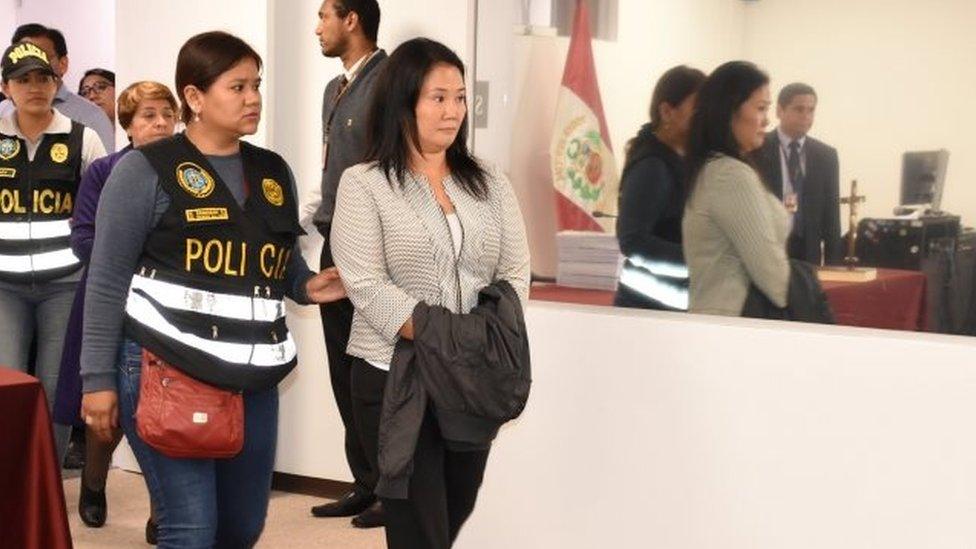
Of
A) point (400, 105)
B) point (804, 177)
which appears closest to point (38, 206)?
point (400, 105)

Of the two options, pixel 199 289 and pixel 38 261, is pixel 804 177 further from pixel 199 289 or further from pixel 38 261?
pixel 38 261

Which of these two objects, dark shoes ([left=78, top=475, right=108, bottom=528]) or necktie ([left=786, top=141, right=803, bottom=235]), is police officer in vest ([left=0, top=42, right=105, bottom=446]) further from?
necktie ([left=786, top=141, right=803, bottom=235])

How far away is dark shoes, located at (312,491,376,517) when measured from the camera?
5.07m

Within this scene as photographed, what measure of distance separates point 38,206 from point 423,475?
8.29 ft

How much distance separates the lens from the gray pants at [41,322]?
4.85 metres

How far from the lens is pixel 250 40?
5277 millimetres

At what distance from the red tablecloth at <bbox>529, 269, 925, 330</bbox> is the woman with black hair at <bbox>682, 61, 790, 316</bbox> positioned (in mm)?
154

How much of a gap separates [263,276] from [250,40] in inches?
96.6

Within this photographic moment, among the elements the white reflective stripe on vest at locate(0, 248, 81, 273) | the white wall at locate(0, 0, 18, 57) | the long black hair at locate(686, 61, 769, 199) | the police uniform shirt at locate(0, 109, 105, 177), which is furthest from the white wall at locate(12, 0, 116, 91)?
the long black hair at locate(686, 61, 769, 199)

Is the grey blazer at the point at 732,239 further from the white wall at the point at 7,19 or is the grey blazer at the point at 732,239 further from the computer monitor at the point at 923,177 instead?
the white wall at the point at 7,19

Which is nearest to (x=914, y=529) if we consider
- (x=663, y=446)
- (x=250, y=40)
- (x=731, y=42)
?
(x=663, y=446)

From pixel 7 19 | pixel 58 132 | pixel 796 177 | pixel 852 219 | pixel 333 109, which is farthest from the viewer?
pixel 7 19

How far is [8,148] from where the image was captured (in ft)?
16.1

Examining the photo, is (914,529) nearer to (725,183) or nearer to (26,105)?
(725,183)
